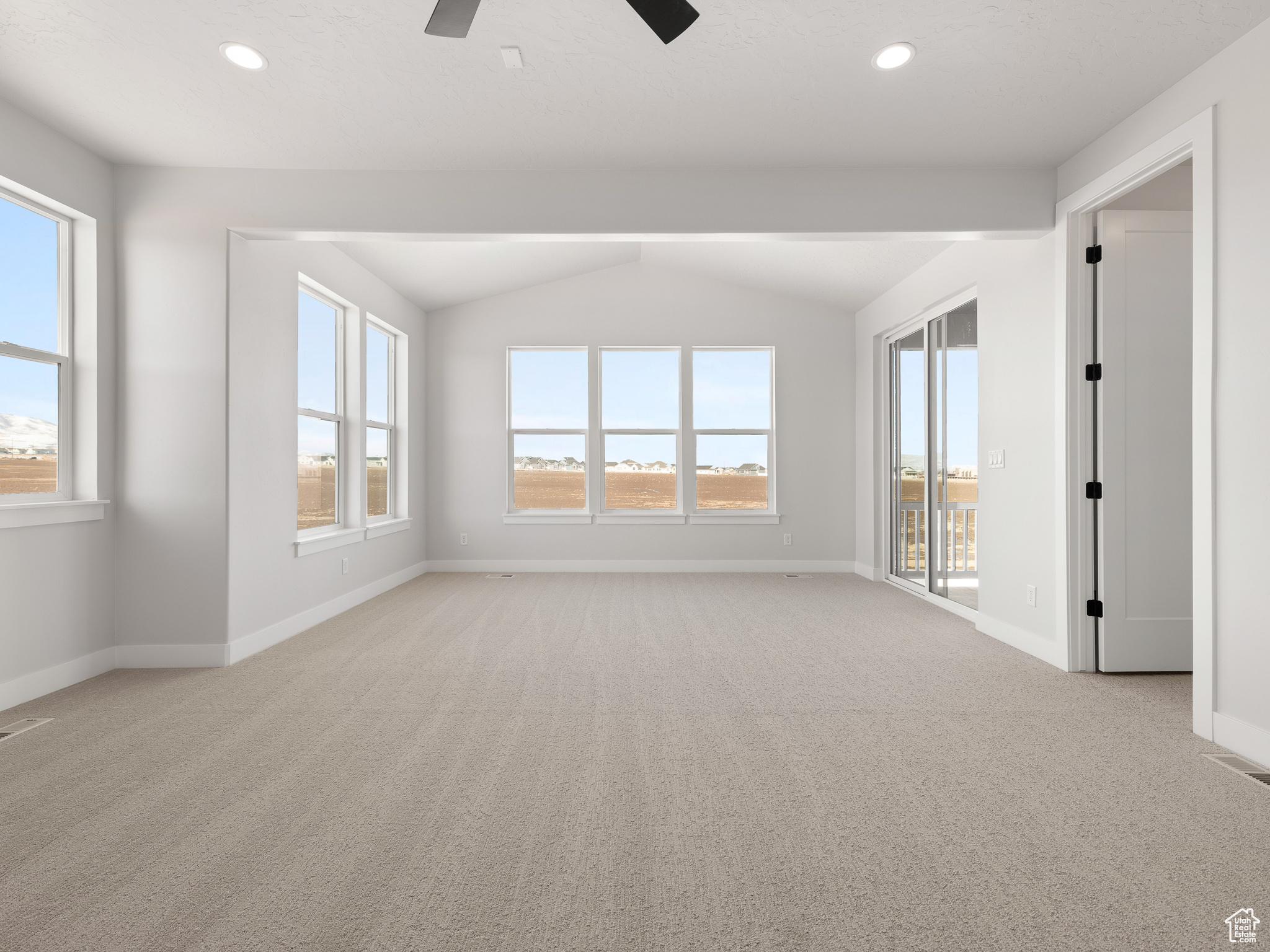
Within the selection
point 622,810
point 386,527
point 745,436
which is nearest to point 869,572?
point 745,436

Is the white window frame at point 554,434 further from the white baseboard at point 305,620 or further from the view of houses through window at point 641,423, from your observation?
the white baseboard at point 305,620

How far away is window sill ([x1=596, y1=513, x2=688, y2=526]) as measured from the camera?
7.04 m

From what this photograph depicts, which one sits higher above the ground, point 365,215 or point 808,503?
point 365,215

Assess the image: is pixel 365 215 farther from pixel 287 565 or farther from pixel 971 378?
pixel 971 378

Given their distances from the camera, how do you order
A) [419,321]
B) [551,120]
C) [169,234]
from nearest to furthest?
[551,120]
[169,234]
[419,321]

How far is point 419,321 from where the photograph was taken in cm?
691

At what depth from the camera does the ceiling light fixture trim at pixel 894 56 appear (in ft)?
8.57

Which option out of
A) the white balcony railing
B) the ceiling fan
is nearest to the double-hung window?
the white balcony railing

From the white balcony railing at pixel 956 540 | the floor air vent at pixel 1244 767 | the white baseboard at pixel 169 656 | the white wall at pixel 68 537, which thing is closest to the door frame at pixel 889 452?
the white balcony railing at pixel 956 540

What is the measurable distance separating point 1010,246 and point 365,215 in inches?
150

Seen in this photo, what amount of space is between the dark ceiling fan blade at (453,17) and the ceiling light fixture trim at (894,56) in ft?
5.23

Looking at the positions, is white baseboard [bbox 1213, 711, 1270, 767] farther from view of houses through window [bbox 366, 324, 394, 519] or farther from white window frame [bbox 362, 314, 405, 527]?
white window frame [bbox 362, 314, 405, 527]

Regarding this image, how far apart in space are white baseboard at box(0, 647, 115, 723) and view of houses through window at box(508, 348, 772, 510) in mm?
3980

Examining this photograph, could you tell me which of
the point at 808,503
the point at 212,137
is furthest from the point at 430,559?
the point at 212,137
